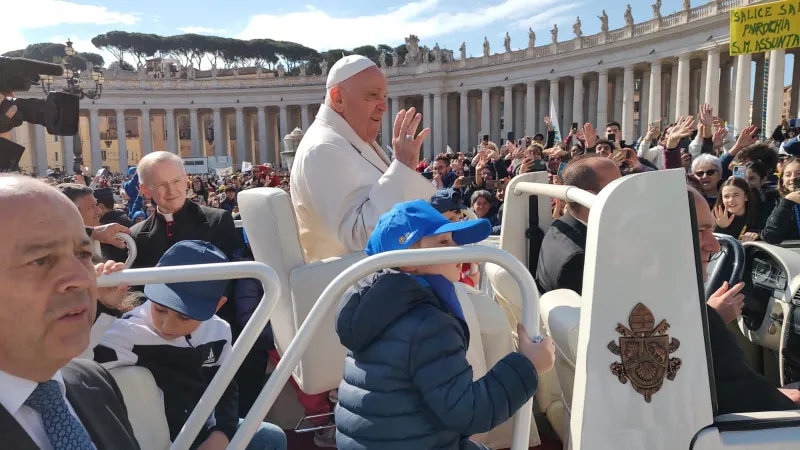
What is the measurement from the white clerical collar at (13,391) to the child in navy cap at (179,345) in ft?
2.66

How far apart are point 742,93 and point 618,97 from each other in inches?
563

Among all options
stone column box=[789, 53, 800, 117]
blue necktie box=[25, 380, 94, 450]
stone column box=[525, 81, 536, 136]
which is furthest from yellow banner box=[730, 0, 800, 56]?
stone column box=[525, 81, 536, 136]

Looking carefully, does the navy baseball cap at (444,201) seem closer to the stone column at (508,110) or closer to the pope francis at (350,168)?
the pope francis at (350,168)

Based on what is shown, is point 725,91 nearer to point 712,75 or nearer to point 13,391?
point 712,75

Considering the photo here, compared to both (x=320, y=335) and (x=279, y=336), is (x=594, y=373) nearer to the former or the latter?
(x=320, y=335)

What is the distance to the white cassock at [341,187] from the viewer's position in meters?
2.73

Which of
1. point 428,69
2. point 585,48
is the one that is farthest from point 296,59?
point 585,48

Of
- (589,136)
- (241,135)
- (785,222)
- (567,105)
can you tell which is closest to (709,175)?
(785,222)

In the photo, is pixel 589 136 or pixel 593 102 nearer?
pixel 589 136

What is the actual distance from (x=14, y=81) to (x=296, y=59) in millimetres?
103496

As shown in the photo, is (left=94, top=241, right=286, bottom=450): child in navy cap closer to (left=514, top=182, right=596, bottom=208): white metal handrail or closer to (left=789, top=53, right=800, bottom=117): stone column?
(left=514, top=182, right=596, bottom=208): white metal handrail

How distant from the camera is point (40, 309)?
1171mm

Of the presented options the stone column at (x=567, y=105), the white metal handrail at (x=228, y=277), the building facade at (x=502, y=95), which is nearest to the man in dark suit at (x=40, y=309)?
the white metal handrail at (x=228, y=277)

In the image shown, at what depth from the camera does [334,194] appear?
2.91m
